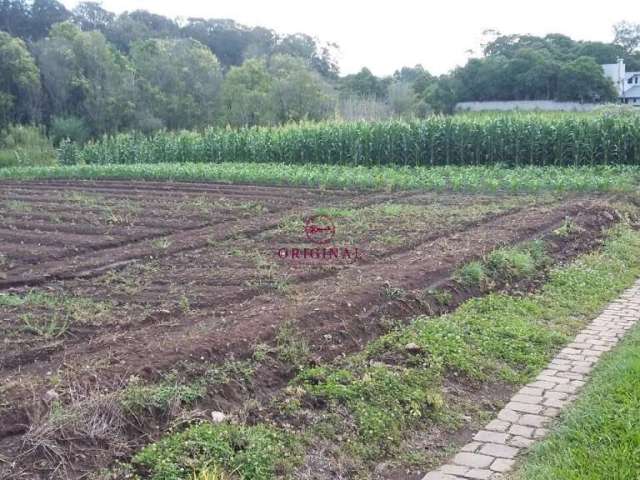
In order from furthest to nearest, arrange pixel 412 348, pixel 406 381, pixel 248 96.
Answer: pixel 248 96
pixel 412 348
pixel 406 381

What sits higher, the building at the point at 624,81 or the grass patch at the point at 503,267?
the building at the point at 624,81

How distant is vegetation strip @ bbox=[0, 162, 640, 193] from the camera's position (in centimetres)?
1700

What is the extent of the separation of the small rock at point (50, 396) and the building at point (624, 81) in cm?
5609

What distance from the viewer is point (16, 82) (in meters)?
41.9

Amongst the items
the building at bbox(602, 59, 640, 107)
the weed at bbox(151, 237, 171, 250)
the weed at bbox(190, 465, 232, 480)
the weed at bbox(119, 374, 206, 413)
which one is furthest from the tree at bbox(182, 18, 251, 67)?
the weed at bbox(190, 465, 232, 480)

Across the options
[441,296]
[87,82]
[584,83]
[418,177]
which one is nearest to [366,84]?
[584,83]

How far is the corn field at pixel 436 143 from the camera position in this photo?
21.3 metres

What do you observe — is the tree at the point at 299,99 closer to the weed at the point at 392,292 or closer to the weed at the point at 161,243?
the weed at the point at 161,243

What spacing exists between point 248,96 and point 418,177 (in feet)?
89.6

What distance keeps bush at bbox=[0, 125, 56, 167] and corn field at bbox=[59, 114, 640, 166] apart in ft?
24.4

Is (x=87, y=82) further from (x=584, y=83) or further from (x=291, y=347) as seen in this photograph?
(x=291, y=347)

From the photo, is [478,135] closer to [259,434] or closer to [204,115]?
[259,434]

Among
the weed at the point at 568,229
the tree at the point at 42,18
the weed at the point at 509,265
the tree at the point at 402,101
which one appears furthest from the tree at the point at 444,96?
the weed at the point at 509,265

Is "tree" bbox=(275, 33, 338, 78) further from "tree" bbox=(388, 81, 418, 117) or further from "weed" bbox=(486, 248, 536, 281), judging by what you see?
"weed" bbox=(486, 248, 536, 281)
